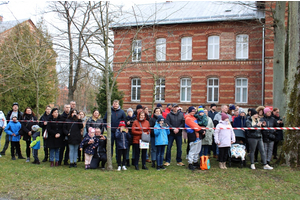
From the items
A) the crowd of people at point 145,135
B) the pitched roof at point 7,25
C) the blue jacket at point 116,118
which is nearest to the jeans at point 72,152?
the crowd of people at point 145,135

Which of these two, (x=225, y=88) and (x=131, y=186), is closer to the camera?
(x=131, y=186)

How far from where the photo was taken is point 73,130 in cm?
819

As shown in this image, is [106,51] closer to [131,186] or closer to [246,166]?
[131,186]

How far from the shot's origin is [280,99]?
44.2 feet

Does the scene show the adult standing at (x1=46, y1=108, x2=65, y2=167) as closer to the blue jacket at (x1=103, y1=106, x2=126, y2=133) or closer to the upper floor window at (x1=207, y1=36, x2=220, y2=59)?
the blue jacket at (x1=103, y1=106, x2=126, y2=133)

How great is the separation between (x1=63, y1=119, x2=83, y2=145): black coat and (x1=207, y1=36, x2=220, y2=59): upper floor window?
1771 cm

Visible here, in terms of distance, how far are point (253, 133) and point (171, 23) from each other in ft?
56.0

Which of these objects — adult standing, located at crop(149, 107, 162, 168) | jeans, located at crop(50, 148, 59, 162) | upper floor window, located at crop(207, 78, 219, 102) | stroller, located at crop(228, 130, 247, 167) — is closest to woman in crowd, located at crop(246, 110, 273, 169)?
stroller, located at crop(228, 130, 247, 167)

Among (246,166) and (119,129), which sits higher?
(119,129)

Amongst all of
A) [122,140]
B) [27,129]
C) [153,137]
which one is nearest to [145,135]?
[153,137]

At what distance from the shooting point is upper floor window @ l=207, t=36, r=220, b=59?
23406mm

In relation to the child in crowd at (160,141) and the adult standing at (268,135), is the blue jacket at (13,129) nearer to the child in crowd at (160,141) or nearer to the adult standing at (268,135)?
the child in crowd at (160,141)

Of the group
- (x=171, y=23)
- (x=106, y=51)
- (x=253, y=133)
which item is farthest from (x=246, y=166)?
(x=171, y=23)

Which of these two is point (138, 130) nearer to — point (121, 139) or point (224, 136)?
point (121, 139)
